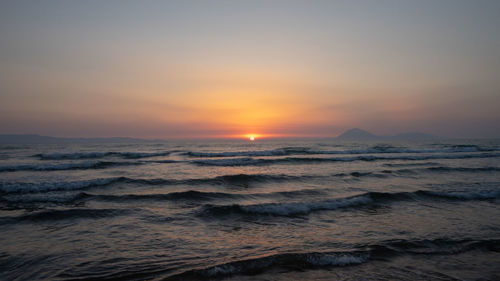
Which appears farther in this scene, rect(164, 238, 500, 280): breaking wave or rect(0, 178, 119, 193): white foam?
rect(0, 178, 119, 193): white foam

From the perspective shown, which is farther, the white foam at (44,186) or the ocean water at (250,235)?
the white foam at (44,186)

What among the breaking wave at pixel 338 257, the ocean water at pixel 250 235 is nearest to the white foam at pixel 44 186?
the ocean water at pixel 250 235

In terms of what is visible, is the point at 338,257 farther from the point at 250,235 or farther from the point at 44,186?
the point at 44,186

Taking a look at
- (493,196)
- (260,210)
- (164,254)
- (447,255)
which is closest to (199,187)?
(260,210)

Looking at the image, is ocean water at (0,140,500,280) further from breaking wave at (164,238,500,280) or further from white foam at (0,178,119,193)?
white foam at (0,178,119,193)

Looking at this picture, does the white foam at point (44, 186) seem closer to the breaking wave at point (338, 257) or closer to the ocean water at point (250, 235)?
the ocean water at point (250, 235)

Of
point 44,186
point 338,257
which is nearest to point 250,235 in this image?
point 338,257

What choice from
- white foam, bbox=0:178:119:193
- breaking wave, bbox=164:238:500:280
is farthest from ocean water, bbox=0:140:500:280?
white foam, bbox=0:178:119:193

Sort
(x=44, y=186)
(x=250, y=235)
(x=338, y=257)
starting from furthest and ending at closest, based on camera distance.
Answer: (x=44, y=186), (x=250, y=235), (x=338, y=257)

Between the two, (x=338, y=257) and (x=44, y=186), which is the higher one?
(x=338, y=257)

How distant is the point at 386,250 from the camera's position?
598 centimetres

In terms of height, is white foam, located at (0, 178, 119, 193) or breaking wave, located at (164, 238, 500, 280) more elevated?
breaking wave, located at (164, 238, 500, 280)

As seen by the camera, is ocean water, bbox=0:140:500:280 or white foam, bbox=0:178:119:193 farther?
white foam, bbox=0:178:119:193

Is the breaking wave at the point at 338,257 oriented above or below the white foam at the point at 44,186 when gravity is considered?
above
